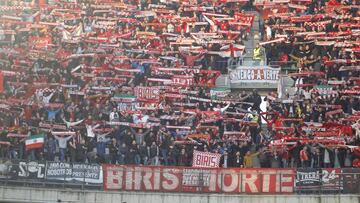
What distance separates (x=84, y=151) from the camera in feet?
94.7

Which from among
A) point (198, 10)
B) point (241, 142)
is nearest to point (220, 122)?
point (241, 142)

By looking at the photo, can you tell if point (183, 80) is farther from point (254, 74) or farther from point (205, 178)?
point (205, 178)

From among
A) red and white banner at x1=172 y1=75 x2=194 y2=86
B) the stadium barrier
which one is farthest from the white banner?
the stadium barrier

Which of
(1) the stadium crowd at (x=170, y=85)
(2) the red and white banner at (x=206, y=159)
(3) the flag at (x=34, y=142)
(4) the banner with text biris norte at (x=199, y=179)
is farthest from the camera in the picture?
(3) the flag at (x=34, y=142)

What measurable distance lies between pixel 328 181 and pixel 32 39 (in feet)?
46.7

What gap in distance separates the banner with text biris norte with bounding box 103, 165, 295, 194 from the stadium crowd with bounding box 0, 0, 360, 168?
1.20 metres

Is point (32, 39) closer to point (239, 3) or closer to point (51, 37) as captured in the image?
point (51, 37)

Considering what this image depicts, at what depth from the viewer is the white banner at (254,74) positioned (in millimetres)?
32781

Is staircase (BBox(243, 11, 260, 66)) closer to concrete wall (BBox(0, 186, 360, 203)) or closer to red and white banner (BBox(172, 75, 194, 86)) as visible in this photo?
red and white banner (BBox(172, 75, 194, 86))

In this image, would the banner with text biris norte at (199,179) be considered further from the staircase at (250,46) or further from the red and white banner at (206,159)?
the staircase at (250,46)

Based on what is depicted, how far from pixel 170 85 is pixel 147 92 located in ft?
3.42

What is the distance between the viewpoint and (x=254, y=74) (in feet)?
108

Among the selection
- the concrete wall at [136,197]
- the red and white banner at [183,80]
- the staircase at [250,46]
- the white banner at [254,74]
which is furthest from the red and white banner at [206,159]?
the white banner at [254,74]

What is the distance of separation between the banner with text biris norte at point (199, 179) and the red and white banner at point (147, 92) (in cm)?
519
